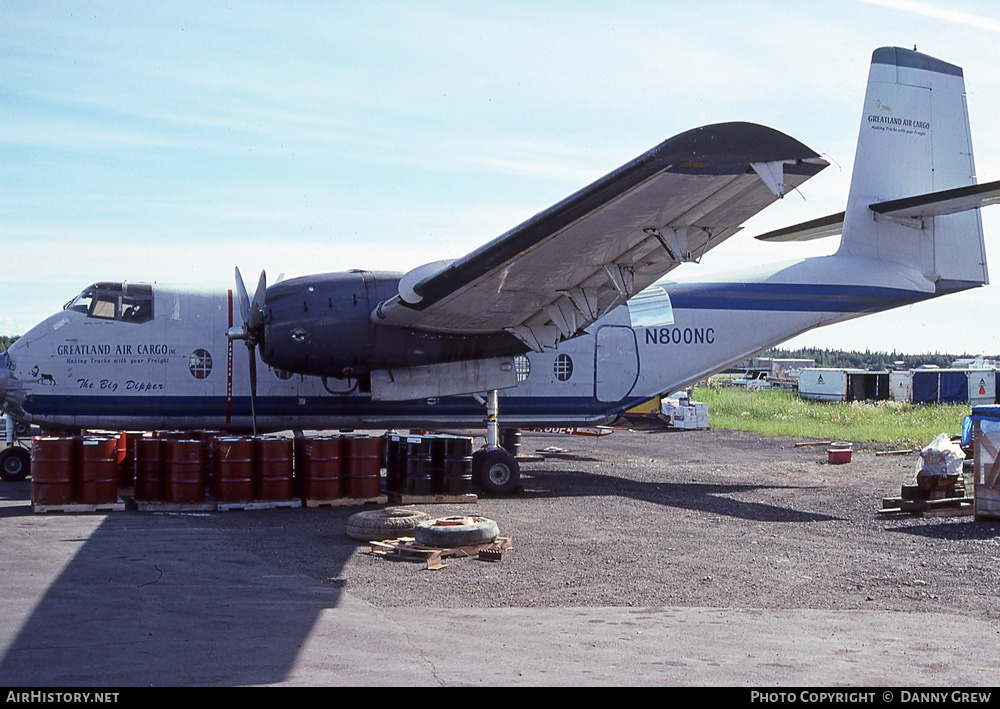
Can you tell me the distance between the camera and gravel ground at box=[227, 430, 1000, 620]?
7.59 metres

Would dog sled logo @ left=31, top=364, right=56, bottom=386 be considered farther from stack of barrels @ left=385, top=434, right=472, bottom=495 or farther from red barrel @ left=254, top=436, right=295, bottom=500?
stack of barrels @ left=385, top=434, right=472, bottom=495

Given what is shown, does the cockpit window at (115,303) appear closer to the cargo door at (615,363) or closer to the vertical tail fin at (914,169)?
the cargo door at (615,363)

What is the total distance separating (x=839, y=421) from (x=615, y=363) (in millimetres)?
18823

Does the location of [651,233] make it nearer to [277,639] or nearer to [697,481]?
[277,639]

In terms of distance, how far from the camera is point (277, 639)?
6004 millimetres

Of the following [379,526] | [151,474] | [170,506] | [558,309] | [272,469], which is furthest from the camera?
[558,309]

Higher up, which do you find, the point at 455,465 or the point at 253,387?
the point at 253,387

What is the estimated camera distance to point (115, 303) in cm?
1463

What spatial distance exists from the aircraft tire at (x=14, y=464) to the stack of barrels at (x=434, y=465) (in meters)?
6.75

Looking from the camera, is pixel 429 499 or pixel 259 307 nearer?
pixel 429 499

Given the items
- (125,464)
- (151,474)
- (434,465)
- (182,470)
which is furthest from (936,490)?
(125,464)

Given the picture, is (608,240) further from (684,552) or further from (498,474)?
(498,474)

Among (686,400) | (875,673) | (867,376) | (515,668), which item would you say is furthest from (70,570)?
(867,376)

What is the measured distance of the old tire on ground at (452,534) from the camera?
9.23 m
